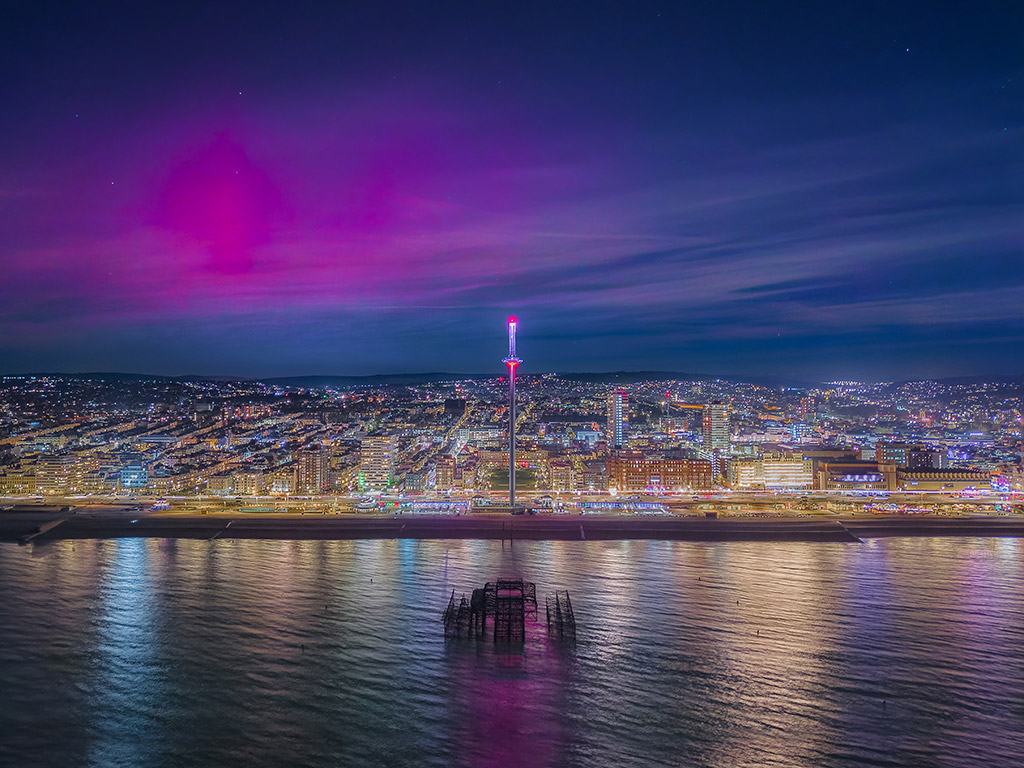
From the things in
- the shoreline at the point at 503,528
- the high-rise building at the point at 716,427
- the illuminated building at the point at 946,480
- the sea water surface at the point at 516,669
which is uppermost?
the high-rise building at the point at 716,427

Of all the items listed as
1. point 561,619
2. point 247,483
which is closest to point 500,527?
point 561,619

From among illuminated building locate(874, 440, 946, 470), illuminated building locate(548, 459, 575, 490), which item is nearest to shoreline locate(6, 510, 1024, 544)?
illuminated building locate(548, 459, 575, 490)

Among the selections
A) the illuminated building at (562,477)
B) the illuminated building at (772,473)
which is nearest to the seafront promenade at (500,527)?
the illuminated building at (562,477)

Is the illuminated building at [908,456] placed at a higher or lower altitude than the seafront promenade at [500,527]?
higher

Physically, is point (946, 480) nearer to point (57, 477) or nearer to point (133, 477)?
point (133, 477)

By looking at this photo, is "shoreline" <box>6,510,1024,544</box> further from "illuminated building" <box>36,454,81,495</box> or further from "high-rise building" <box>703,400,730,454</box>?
"high-rise building" <box>703,400,730,454</box>

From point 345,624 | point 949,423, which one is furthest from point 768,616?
point 949,423

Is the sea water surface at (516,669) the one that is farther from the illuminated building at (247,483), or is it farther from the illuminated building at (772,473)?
the illuminated building at (772,473)
